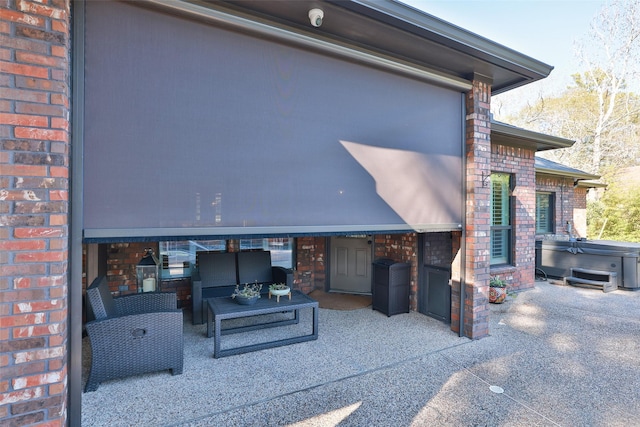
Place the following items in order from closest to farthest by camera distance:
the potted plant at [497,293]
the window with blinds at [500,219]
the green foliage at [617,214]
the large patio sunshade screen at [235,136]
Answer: the large patio sunshade screen at [235,136] → the potted plant at [497,293] → the window with blinds at [500,219] → the green foliage at [617,214]

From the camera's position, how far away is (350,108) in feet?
10.3

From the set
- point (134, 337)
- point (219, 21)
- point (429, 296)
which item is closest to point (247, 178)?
point (219, 21)

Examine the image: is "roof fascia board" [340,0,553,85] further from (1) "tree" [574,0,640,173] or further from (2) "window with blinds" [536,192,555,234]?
(1) "tree" [574,0,640,173]

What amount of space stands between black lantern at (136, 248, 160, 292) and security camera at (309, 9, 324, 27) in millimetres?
3349

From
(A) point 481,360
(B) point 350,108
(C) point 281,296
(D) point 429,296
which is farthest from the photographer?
(D) point 429,296

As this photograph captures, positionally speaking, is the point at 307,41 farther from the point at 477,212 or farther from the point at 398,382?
the point at 398,382

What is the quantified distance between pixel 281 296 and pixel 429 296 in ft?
7.16

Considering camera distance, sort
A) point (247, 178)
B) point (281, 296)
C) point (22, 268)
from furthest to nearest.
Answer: point (281, 296) → point (247, 178) → point (22, 268)

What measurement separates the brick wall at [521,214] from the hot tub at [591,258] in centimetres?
123

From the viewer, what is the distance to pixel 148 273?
419cm

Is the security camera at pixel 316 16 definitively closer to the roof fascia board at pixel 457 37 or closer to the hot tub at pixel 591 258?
the roof fascia board at pixel 457 37

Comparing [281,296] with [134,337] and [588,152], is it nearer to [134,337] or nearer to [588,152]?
[134,337]

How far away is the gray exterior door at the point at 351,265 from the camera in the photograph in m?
6.07

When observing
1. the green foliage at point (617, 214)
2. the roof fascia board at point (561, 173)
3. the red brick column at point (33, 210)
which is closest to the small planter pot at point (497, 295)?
the roof fascia board at point (561, 173)
